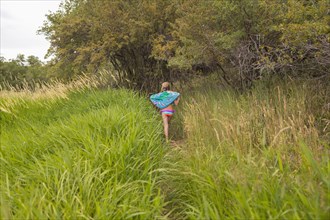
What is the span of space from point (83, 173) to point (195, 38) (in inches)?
202

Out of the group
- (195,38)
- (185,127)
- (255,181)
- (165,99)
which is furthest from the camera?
(195,38)

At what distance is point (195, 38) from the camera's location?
22.1 feet

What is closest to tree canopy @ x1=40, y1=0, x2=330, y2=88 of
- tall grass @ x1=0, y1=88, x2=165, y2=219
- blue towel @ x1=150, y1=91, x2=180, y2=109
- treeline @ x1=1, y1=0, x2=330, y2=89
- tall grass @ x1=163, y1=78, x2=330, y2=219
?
treeline @ x1=1, y1=0, x2=330, y2=89

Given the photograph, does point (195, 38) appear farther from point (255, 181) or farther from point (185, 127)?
point (255, 181)

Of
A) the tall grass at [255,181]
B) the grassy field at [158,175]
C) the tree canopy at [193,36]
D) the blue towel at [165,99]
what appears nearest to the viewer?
the tall grass at [255,181]

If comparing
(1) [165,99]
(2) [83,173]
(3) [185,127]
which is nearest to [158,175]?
(2) [83,173]

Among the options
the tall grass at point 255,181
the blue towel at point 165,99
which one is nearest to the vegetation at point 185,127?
the tall grass at point 255,181

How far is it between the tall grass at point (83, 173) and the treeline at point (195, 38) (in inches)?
124

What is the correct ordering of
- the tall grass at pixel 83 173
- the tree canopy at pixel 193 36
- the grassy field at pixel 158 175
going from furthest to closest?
the tree canopy at pixel 193 36 < the tall grass at pixel 83 173 < the grassy field at pixel 158 175

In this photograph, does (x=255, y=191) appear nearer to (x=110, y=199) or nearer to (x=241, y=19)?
(x=110, y=199)

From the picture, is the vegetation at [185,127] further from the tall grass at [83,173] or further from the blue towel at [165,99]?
the blue towel at [165,99]

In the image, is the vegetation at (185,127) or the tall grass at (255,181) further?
the vegetation at (185,127)

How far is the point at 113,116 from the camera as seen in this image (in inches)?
161

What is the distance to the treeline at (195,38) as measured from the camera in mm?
5000
